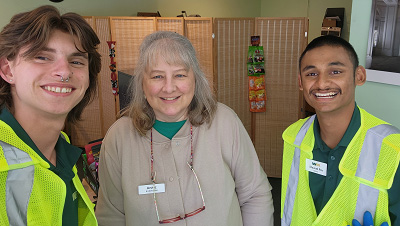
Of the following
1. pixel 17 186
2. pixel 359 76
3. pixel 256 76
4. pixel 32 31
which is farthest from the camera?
pixel 256 76

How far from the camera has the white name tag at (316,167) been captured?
4.81 feet

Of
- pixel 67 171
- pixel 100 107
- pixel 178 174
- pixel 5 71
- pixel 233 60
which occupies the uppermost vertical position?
pixel 5 71

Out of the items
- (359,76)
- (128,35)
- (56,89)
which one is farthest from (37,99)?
(128,35)

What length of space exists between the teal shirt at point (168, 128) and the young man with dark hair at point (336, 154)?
0.55 metres

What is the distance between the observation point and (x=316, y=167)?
148 cm

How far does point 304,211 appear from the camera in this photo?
4.84ft

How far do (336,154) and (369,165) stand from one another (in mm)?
156

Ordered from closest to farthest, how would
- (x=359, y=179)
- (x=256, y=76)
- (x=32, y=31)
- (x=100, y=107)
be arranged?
(x=32, y=31)
(x=359, y=179)
(x=256, y=76)
(x=100, y=107)

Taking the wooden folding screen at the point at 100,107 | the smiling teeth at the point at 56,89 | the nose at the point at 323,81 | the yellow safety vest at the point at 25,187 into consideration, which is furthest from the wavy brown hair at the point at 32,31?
the wooden folding screen at the point at 100,107

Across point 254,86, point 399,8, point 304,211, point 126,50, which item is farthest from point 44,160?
point 126,50

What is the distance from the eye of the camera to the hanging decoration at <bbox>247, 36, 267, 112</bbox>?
4.07 m

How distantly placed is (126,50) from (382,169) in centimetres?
386

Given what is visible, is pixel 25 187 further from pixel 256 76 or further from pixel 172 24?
pixel 172 24

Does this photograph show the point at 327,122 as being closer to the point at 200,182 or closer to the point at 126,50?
the point at 200,182
